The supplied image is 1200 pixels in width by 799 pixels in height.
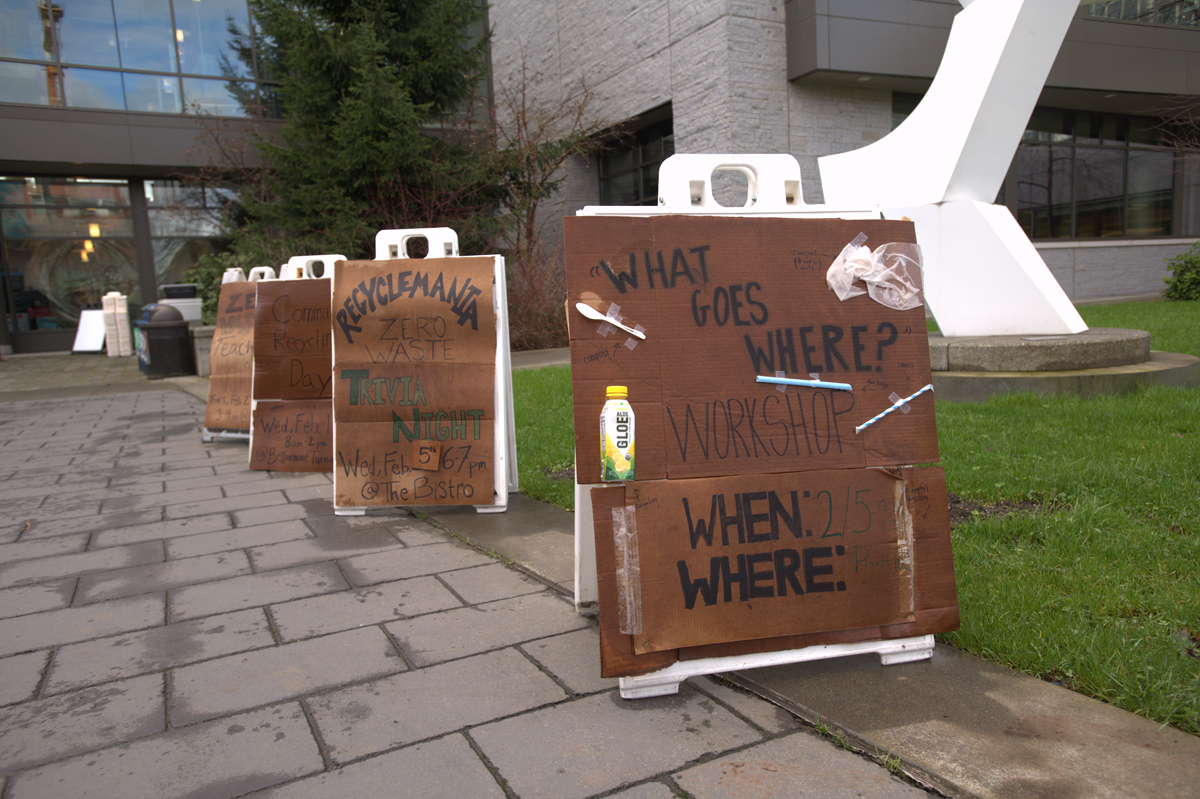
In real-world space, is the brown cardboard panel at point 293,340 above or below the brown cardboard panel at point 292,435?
above

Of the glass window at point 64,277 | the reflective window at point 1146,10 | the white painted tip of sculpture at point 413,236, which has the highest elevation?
the reflective window at point 1146,10

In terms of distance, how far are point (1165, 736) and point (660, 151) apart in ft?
51.2

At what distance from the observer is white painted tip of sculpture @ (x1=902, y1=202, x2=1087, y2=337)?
21.8ft

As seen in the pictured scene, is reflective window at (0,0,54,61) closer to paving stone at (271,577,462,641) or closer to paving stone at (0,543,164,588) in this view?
paving stone at (0,543,164,588)

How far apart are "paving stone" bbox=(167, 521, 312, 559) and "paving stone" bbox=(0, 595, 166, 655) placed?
64cm

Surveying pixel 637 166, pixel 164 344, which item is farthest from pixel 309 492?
pixel 637 166

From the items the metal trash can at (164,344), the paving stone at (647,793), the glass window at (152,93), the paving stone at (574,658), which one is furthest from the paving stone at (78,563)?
the glass window at (152,93)

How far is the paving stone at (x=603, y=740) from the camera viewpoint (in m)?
1.96

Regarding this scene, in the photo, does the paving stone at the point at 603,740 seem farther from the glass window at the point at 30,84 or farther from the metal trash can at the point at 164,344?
the glass window at the point at 30,84

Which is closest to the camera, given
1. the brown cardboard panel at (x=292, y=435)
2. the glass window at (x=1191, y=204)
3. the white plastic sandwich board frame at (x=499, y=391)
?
the white plastic sandwich board frame at (x=499, y=391)

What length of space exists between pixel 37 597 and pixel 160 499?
1.69m

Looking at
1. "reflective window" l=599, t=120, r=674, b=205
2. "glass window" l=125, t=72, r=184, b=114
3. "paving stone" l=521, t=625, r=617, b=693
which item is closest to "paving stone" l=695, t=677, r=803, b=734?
"paving stone" l=521, t=625, r=617, b=693

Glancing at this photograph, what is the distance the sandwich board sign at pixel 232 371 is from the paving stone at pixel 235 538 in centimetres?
266

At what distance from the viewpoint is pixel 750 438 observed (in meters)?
2.44
